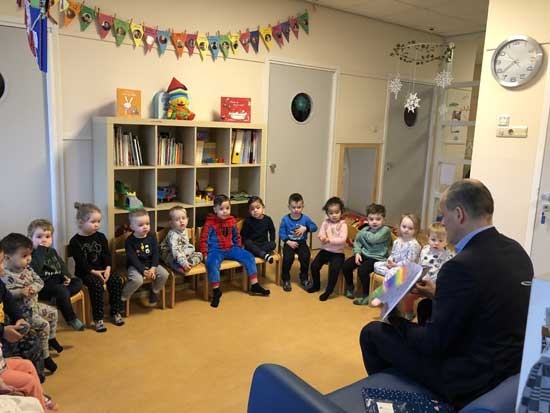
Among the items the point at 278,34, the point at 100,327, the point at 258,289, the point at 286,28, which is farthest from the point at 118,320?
the point at 286,28

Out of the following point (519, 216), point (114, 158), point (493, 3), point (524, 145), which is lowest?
point (519, 216)

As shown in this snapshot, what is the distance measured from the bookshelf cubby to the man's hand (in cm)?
229

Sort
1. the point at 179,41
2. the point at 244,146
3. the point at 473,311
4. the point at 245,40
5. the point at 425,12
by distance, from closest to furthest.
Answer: the point at 473,311 → the point at 179,41 → the point at 244,146 → the point at 245,40 → the point at 425,12

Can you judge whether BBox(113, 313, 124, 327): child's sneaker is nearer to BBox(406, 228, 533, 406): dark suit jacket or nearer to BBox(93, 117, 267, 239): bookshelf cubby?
BBox(93, 117, 267, 239): bookshelf cubby

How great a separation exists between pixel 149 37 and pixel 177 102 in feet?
1.97

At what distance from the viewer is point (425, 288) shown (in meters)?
2.12

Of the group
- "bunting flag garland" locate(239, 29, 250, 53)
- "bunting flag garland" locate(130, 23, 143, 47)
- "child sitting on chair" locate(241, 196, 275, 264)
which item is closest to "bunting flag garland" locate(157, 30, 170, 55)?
"bunting flag garland" locate(130, 23, 143, 47)

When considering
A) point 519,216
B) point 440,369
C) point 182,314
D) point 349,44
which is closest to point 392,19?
point 349,44

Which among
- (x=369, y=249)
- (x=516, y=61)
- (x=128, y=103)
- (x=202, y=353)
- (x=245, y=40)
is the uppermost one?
(x=245, y=40)

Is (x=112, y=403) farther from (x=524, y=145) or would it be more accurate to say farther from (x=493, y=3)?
(x=493, y=3)

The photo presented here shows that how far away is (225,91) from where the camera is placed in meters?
4.34

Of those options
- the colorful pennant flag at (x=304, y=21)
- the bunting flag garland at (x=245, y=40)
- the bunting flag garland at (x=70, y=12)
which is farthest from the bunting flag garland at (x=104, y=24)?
the colorful pennant flag at (x=304, y=21)

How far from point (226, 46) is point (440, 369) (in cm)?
339

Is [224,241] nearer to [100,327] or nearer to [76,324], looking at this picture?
[100,327]
